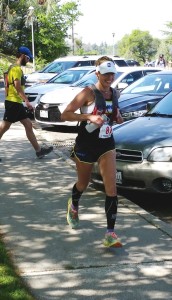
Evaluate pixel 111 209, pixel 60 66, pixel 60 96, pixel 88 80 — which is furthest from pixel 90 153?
pixel 60 66

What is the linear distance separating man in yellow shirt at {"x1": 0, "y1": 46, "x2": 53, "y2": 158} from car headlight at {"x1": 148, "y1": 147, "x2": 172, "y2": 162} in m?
2.60

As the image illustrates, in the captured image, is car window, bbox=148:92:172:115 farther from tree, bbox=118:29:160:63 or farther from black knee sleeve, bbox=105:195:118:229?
tree, bbox=118:29:160:63

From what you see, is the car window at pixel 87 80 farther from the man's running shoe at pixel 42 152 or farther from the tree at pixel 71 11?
the tree at pixel 71 11

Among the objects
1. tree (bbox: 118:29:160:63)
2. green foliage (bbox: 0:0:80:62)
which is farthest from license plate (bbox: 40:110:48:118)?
tree (bbox: 118:29:160:63)

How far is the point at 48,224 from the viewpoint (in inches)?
204

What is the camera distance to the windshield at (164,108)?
7.17 m

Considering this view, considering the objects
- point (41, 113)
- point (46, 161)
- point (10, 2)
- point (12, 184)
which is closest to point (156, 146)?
point (12, 184)

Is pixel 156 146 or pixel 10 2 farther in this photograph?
pixel 10 2

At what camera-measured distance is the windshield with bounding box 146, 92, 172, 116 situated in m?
7.17

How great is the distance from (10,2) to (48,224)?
52390 mm

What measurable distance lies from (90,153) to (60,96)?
24.0 ft

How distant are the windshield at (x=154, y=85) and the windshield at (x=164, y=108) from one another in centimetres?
301

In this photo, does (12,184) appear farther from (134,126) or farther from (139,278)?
(139,278)

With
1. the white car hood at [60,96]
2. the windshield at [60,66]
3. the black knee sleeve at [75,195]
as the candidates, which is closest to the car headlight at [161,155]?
the black knee sleeve at [75,195]
